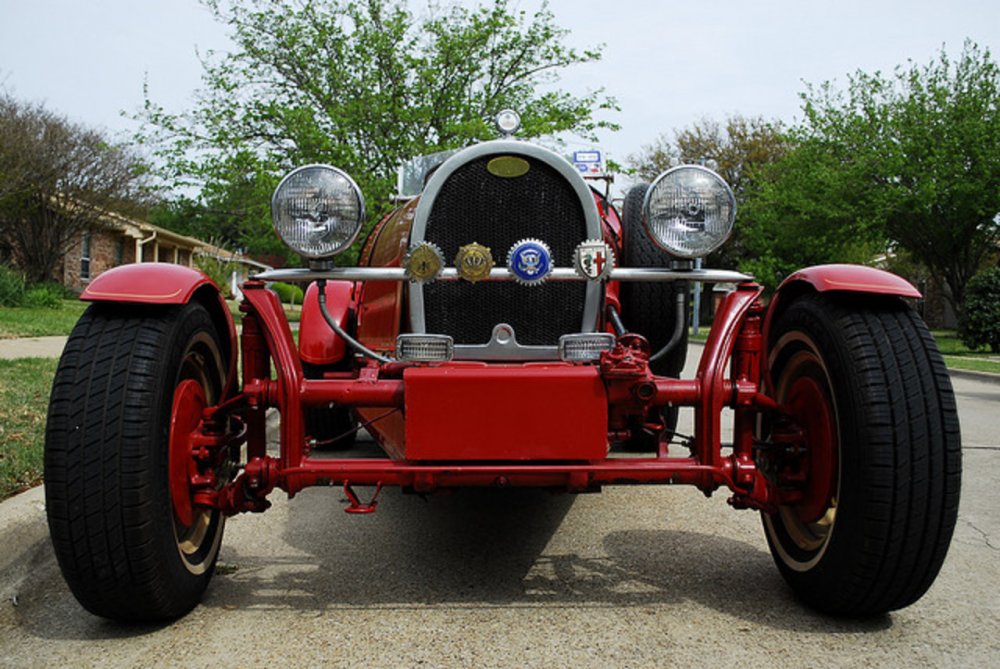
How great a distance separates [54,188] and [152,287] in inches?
1044

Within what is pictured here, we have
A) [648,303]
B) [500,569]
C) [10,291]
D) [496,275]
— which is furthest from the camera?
[10,291]

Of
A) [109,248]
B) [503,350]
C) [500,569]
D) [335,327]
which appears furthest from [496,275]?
[109,248]

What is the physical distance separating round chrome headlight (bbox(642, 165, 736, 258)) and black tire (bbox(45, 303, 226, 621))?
1.67m

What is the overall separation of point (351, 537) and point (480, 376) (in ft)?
4.77

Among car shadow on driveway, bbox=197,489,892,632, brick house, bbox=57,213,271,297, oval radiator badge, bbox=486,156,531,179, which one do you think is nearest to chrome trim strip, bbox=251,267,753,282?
oval radiator badge, bbox=486,156,531,179

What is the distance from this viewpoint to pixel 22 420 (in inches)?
207

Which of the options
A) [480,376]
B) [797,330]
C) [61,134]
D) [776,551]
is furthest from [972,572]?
[61,134]

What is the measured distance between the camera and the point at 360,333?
4.36 metres

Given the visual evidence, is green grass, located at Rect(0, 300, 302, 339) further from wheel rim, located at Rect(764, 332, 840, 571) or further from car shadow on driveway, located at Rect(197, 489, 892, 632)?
wheel rim, located at Rect(764, 332, 840, 571)

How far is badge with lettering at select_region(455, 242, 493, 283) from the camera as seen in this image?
3098mm

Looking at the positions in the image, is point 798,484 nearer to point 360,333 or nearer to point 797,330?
point 797,330

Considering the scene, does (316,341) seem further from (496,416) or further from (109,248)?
(109,248)

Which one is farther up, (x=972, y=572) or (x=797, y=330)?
(x=797, y=330)

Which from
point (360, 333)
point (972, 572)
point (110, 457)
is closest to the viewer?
point (110, 457)
